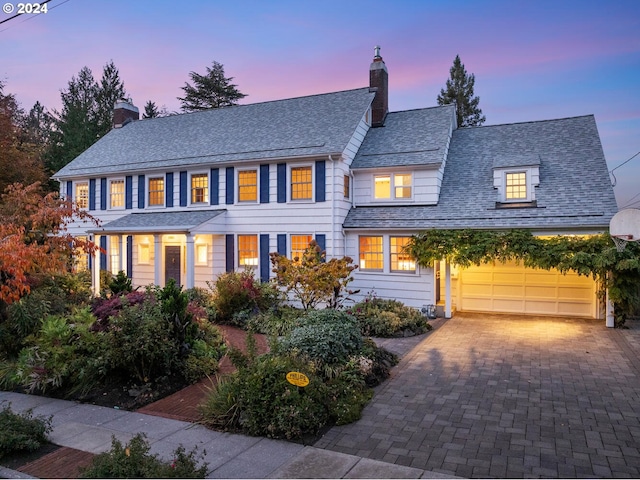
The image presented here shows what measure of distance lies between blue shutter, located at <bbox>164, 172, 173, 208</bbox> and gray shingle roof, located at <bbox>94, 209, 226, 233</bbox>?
0.51 metres

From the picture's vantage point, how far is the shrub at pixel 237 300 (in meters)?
13.7

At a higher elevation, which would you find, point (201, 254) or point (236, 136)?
point (236, 136)

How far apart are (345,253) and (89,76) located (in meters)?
39.0

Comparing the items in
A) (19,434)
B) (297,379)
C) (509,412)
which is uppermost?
(297,379)

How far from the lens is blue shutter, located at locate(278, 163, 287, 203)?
1620 centimetres

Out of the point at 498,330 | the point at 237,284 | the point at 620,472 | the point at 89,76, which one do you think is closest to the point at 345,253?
the point at 237,284

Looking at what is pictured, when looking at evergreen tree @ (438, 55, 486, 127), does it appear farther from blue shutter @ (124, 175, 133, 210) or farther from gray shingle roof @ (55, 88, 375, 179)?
blue shutter @ (124, 175, 133, 210)

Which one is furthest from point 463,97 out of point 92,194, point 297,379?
point 297,379

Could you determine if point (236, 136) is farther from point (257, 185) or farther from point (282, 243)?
point (282, 243)

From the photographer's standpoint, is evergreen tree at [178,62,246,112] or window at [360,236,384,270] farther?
evergreen tree at [178,62,246,112]

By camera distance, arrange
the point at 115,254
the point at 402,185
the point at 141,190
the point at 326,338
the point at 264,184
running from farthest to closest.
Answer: the point at 115,254, the point at 141,190, the point at 264,184, the point at 402,185, the point at 326,338

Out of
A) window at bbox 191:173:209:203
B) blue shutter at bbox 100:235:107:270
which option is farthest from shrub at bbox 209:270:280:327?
blue shutter at bbox 100:235:107:270

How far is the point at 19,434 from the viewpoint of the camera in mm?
5168

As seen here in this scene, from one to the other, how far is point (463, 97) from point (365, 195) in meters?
23.9
